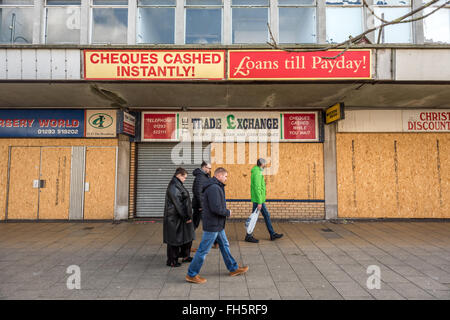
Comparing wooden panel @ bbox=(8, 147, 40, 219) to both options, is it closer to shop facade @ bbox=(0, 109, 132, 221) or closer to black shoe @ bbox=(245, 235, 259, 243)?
shop facade @ bbox=(0, 109, 132, 221)

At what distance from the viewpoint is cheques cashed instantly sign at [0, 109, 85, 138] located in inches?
349

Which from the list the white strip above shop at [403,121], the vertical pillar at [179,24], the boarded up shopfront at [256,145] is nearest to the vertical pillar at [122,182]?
the boarded up shopfront at [256,145]

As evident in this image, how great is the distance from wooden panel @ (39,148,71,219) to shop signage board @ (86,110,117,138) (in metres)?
1.05

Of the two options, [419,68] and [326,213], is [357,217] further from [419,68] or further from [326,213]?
[419,68]

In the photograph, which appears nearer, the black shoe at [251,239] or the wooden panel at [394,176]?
the black shoe at [251,239]

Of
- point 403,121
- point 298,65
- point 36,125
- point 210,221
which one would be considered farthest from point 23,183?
point 403,121

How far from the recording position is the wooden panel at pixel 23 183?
880 centimetres

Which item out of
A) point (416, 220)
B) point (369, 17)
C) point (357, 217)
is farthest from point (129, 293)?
point (369, 17)

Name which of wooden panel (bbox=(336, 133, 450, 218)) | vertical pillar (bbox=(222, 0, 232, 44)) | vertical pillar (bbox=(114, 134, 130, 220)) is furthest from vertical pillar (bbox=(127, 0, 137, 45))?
wooden panel (bbox=(336, 133, 450, 218))

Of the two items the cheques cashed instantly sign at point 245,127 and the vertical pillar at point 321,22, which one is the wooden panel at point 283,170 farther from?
the vertical pillar at point 321,22

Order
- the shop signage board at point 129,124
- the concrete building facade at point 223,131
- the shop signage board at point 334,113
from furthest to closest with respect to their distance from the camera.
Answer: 1. the concrete building facade at point 223,131
2. the shop signage board at point 129,124
3. the shop signage board at point 334,113

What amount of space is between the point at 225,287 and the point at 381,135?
7.91m

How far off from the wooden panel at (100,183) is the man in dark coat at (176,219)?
5.06 m

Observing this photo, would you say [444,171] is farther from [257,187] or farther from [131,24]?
[131,24]
